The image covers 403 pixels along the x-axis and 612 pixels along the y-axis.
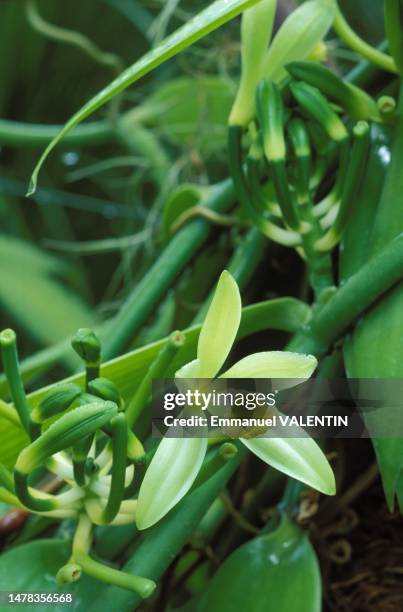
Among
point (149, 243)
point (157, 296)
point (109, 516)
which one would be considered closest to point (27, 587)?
point (109, 516)

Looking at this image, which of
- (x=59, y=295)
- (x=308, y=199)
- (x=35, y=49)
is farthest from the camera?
(x=35, y=49)

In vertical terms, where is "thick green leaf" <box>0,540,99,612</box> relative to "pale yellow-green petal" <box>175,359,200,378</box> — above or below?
below

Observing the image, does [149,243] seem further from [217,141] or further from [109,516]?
[109,516]

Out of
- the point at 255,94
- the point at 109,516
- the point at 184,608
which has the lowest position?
the point at 184,608

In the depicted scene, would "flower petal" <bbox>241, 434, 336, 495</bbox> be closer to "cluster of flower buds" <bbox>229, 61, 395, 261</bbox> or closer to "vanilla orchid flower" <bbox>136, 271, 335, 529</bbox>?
"vanilla orchid flower" <bbox>136, 271, 335, 529</bbox>

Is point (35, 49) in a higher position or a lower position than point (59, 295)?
higher

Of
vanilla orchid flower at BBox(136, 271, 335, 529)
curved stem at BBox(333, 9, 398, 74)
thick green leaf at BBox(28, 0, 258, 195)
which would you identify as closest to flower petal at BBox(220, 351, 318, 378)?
vanilla orchid flower at BBox(136, 271, 335, 529)

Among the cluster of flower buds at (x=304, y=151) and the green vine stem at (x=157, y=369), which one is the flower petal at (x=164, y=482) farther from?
the cluster of flower buds at (x=304, y=151)
